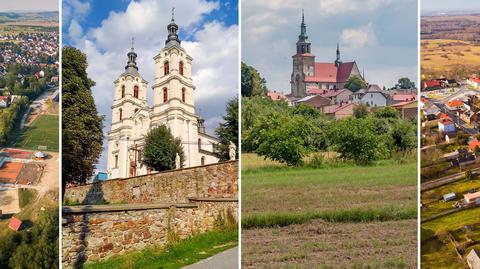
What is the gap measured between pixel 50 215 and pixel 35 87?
62.3 inches

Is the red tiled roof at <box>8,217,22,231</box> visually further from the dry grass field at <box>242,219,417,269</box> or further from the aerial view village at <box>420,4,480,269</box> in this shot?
the aerial view village at <box>420,4,480,269</box>

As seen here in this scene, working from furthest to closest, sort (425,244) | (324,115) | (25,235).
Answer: (324,115)
(425,244)
(25,235)

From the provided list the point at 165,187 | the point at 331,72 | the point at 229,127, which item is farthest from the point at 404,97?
the point at 165,187

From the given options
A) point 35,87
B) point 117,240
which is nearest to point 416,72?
point 117,240

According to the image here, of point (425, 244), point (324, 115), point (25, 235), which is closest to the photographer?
point (25, 235)

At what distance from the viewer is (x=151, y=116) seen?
859 cm

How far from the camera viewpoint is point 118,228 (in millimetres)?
7547

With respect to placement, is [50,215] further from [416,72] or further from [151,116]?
[416,72]

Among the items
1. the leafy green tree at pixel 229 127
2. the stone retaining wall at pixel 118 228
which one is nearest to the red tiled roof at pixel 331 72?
the leafy green tree at pixel 229 127

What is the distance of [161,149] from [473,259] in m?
4.15

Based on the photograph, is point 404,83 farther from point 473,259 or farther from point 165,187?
point 165,187

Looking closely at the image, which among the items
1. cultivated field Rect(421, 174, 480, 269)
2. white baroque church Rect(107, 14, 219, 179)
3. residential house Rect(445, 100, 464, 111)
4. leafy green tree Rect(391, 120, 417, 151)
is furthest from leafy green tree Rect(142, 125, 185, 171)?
residential house Rect(445, 100, 464, 111)

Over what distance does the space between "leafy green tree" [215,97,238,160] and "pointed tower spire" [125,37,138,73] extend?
1.31m

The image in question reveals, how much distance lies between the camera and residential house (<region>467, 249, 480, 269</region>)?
25.8 ft
